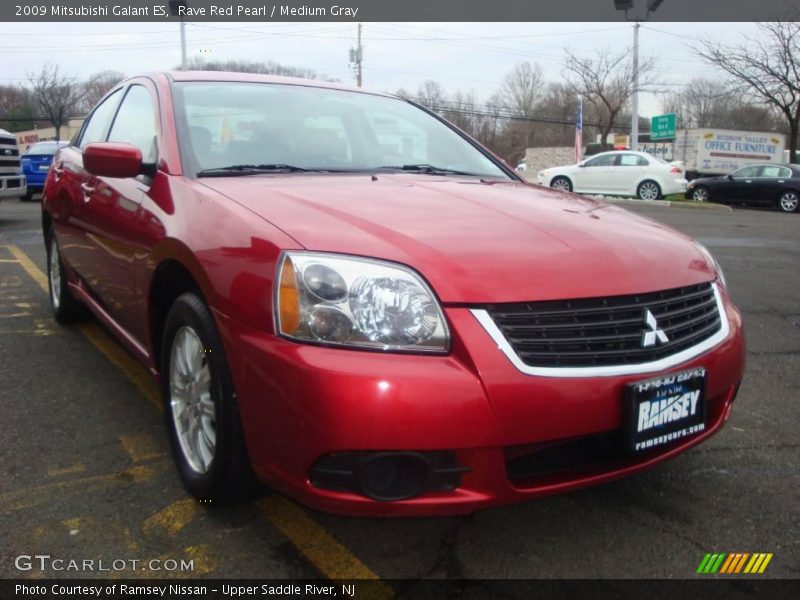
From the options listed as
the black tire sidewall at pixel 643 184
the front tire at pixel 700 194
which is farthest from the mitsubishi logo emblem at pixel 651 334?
the front tire at pixel 700 194

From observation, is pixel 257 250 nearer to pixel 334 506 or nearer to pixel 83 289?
pixel 334 506

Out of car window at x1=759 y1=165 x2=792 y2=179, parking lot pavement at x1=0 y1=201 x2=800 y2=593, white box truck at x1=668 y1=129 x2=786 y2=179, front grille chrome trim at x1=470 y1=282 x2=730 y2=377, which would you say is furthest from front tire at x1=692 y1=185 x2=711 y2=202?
front grille chrome trim at x1=470 y1=282 x2=730 y2=377

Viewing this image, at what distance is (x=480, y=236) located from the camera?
221 cm

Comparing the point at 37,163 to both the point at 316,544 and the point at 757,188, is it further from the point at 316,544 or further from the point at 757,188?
the point at 757,188

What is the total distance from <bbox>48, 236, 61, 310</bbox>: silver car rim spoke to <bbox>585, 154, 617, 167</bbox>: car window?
1740 centimetres

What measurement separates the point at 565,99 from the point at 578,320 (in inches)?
2448

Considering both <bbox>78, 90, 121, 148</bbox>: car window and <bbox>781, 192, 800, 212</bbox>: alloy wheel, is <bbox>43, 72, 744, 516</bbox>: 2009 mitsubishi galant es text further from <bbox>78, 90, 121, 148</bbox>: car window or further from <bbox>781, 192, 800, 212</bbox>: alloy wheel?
<bbox>781, 192, 800, 212</bbox>: alloy wheel

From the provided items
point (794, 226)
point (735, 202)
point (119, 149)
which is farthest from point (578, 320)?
point (735, 202)

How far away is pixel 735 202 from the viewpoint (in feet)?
66.2

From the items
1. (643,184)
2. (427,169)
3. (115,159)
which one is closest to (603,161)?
(643,184)

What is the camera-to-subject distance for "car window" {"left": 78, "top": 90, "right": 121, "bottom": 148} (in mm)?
4098

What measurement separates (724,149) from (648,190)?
11.2 metres

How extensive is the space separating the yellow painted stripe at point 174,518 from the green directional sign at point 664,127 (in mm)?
29760

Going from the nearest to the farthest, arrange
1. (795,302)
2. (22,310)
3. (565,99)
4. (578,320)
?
(578,320) < (22,310) < (795,302) < (565,99)
